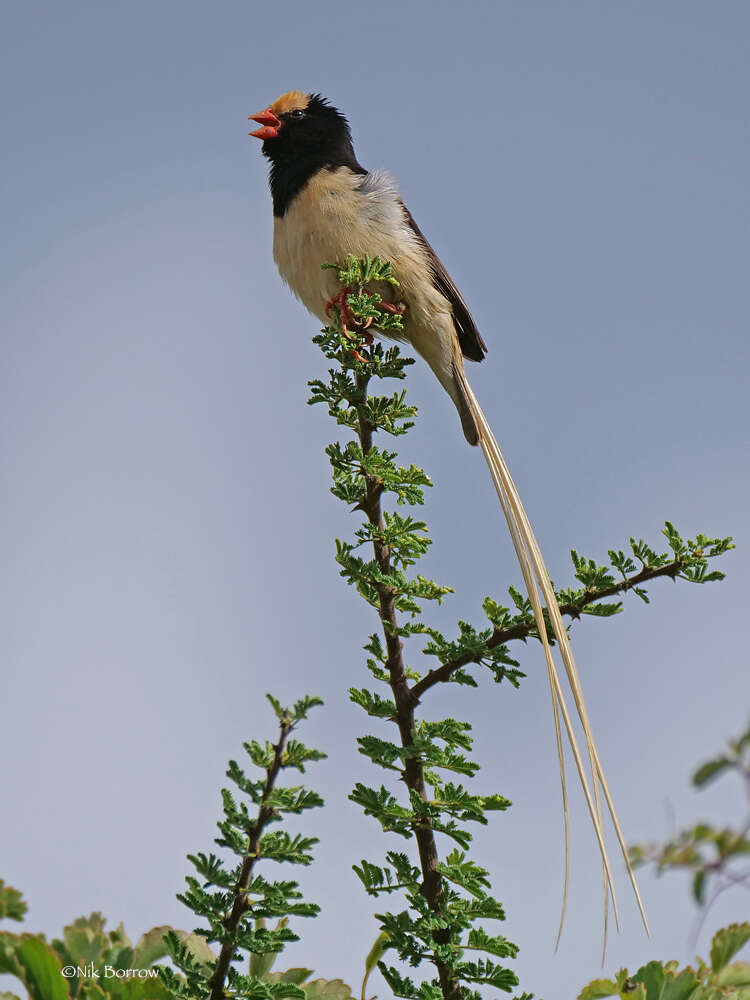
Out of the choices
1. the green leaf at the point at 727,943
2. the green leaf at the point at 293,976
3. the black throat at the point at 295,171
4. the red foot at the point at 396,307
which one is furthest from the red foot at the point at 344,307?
the green leaf at the point at 727,943

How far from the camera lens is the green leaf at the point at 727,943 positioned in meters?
1.83

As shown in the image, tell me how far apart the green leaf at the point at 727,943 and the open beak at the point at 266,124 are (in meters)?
4.54

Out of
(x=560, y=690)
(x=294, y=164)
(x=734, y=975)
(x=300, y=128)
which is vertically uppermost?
(x=300, y=128)

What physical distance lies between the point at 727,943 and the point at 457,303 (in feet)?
12.2

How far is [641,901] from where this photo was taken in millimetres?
2182

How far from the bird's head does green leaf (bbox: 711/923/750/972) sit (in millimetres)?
4255

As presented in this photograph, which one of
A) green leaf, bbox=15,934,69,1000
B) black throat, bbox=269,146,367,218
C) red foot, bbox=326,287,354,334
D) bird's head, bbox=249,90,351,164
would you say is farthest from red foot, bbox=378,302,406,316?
green leaf, bbox=15,934,69,1000

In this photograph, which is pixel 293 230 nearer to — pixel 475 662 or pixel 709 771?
pixel 475 662

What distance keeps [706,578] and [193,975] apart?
1.38 m

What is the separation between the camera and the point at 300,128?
5.34 meters

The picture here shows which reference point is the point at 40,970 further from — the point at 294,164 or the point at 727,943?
the point at 294,164

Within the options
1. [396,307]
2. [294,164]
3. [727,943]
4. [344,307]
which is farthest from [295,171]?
[727,943]

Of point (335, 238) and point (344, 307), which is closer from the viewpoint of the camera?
point (344, 307)

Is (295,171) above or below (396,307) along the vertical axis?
above
